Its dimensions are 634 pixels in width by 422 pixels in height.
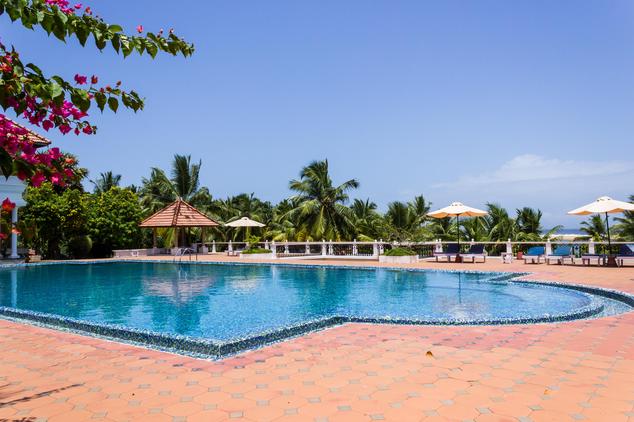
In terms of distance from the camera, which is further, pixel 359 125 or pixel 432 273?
pixel 359 125

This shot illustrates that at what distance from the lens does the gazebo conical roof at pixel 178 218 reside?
28.5 meters

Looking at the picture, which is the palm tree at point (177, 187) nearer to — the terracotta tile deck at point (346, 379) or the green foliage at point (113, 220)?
the green foliage at point (113, 220)

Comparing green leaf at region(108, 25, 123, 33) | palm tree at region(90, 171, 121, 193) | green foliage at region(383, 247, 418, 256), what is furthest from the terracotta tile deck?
palm tree at region(90, 171, 121, 193)

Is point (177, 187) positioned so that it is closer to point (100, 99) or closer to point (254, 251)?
point (254, 251)

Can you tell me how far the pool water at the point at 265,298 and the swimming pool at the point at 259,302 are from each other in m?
0.03

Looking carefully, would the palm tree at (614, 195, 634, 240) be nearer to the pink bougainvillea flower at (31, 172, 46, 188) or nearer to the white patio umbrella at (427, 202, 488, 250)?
the white patio umbrella at (427, 202, 488, 250)

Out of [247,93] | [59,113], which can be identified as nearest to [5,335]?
[59,113]

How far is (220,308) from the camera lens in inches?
434

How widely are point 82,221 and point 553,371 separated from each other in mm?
29477

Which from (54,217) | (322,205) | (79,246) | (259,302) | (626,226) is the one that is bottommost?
(259,302)

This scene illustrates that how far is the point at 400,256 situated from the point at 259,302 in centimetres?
1101

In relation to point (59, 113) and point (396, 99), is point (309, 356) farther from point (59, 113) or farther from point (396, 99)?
point (396, 99)

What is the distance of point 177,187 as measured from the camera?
34781 mm

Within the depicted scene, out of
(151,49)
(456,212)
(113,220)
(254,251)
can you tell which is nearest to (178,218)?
(113,220)
